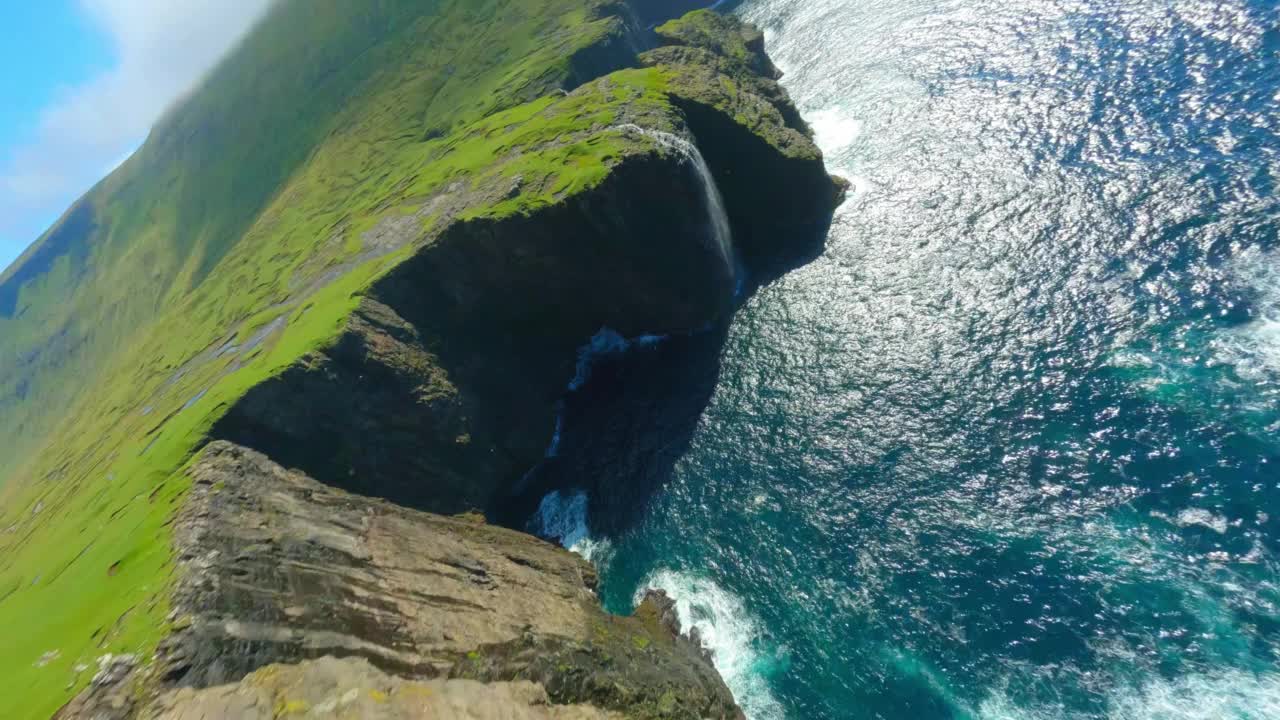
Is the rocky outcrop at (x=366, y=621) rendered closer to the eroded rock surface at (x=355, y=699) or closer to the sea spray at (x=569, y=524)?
the eroded rock surface at (x=355, y=699)

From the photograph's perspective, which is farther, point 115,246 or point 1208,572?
point 115,246

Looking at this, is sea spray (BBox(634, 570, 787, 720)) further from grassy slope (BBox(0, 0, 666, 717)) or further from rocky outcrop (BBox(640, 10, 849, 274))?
rocky outcrop (BBox(640, 10, 849, 274))

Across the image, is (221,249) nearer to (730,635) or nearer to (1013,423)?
(730,635)

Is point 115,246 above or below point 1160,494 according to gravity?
above

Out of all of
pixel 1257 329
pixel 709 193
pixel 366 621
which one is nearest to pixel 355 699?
pixel 366 621

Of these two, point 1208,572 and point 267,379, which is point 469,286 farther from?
point 1208,572

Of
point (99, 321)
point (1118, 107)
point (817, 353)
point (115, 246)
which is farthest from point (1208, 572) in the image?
point (115, 246)

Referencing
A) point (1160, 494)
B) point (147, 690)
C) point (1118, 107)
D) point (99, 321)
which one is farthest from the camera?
point (99, 321)

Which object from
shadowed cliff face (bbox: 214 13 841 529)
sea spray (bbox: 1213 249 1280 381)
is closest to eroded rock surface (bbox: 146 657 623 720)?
shadowed cliff face (bbox: 214 13 841 529)

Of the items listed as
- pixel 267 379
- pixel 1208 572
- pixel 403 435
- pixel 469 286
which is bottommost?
pixel 1208 572
